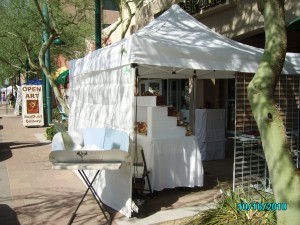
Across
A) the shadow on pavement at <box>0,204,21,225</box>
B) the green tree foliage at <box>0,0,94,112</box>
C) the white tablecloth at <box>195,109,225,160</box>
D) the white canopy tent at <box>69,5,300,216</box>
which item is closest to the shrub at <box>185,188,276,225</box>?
the white canopy tent at <box>69,5,300,216</box>

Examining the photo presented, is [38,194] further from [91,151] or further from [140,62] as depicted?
[140,62]

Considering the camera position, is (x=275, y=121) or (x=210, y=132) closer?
(x=275, y=121)

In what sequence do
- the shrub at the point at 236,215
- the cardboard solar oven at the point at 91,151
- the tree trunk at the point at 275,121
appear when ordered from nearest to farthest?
1. the tree trunk at the point at 275,121
2. the shrub at the point at 236,215
3. the cardboard solar oven at the point at 91,151

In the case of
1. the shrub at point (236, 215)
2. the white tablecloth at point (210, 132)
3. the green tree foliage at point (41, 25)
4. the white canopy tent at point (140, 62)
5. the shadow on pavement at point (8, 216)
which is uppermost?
the green tree foliage at point (41, 25)

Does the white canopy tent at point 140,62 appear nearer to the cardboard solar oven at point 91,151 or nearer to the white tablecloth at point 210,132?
the cardboard solar oven at point 91,151

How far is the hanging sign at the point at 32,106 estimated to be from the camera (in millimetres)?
18234

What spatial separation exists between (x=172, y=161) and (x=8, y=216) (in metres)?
2.67

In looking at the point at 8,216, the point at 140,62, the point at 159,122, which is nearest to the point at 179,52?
the point at 140,62

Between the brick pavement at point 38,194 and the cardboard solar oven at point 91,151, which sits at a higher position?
the cardboard solar oven at point 91,151

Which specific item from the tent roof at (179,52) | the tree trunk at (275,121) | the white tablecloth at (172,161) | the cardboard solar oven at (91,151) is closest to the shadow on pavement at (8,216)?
the cardboard solar oven at (91,151)

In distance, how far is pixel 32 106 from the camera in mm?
18422

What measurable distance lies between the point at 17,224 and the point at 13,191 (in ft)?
5.68

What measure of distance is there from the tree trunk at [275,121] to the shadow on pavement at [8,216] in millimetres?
3652

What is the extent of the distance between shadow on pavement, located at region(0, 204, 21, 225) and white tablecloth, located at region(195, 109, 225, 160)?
15.5 feet
